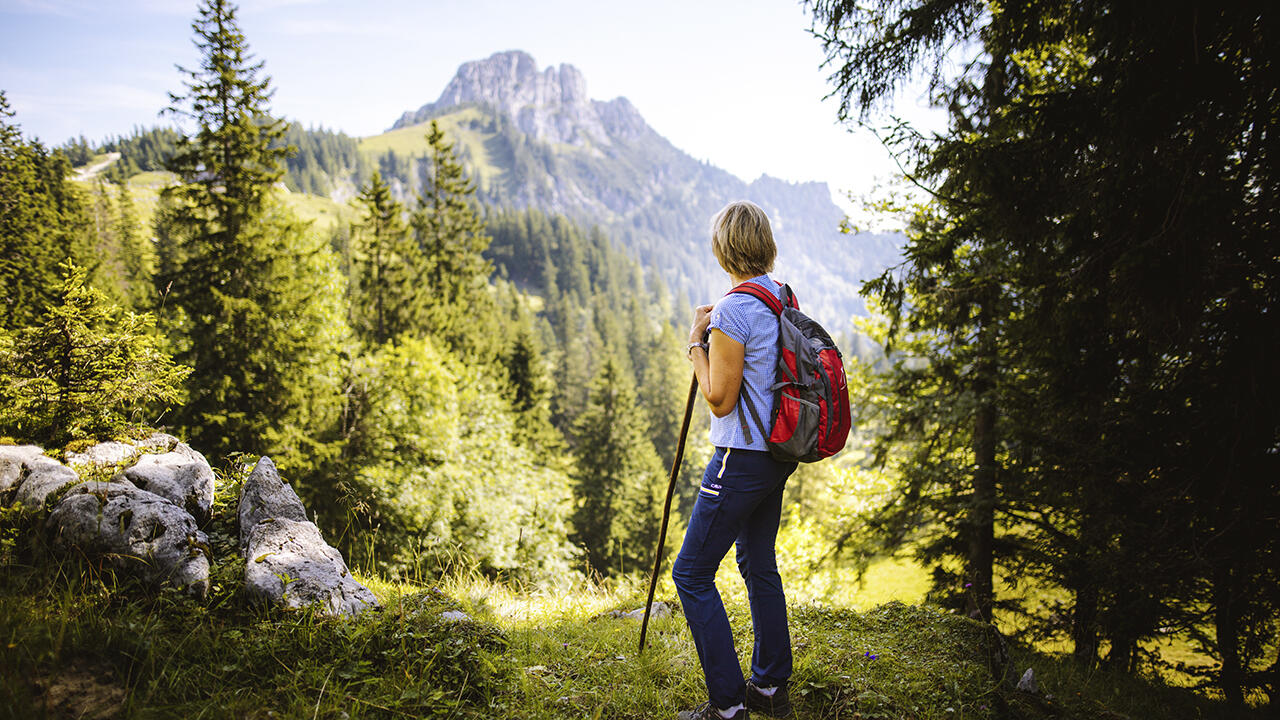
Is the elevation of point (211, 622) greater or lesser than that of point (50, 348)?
lesser

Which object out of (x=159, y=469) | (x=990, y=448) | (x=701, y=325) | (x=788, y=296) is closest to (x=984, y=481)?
(x=990, y=448)

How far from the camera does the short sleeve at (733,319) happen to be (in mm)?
2412

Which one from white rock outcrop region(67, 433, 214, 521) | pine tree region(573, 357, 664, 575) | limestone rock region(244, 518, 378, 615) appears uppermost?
white rock outcrop region(67, 433, 214, 521)

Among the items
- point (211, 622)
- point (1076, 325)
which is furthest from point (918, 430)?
point (211, 622)

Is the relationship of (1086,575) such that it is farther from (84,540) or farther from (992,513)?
(84,540)

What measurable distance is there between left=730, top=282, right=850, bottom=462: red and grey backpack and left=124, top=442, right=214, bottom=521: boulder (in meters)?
3.77

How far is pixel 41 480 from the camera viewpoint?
10.6ft

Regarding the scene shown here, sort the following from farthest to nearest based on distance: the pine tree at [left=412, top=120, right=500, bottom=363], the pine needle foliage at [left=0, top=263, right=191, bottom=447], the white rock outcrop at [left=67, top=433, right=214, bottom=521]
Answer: the pine tree at [left=412, top=120, right=500, bottom=363]
the pine needle foliage at [left=0, top=263, right=191, bottom=447]
the white rock outcrop at [left=67, top=433, right=214, bottom=521]

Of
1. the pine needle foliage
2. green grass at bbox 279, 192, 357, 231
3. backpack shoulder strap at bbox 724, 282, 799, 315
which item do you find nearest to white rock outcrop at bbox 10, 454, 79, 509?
the pine needle foliage

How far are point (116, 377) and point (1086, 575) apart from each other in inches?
372

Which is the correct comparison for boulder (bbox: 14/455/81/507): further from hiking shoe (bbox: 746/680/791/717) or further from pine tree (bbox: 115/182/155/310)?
pine tree (bbox: 115/182/155/310)

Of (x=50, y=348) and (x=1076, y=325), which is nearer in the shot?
(x=50, y=348)

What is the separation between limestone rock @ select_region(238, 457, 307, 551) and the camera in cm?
347

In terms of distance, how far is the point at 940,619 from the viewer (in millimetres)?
4145
